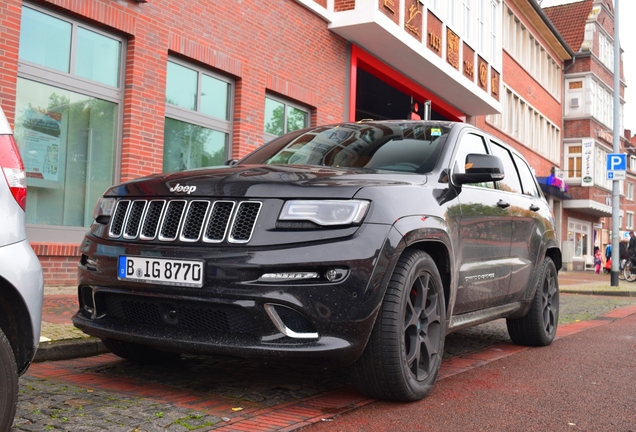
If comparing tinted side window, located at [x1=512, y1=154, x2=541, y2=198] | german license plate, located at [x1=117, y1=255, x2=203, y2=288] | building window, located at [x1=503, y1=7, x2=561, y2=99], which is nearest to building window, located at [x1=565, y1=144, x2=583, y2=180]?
building window, located at [x1=503, y1=7, x2=561, y2=99]

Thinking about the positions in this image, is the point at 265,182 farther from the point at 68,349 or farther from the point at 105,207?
the point at 68,349

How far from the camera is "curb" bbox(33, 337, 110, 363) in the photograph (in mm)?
4961

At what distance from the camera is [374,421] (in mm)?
3631

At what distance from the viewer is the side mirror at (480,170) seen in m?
4.73

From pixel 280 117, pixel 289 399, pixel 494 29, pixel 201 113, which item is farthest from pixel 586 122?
pixel 289 399

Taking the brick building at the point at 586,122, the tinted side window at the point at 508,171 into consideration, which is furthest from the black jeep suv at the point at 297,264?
the brick building at the point at 586,122

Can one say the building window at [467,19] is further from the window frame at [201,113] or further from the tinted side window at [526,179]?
the tinted side window at [526,179]

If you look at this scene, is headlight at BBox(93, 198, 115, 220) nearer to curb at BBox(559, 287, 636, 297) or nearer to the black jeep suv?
the black jeep suv

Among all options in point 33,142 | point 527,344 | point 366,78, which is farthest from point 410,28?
point 527,344

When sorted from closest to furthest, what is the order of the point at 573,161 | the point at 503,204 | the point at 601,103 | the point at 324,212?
the point at 324,212 → the point at 503,204 → the point at 573,161 → the point at 601,103

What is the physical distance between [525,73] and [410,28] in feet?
56.0

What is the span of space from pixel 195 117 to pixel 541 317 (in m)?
6.47

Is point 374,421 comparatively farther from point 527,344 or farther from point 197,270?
point 527,344

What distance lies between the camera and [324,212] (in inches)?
143
